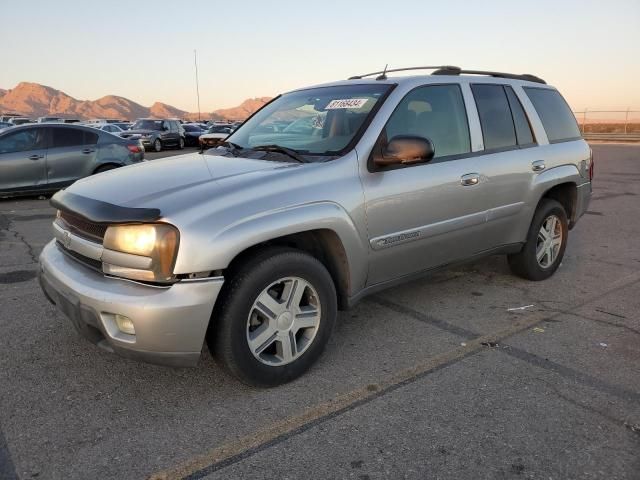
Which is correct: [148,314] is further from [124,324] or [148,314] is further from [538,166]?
[538,166]

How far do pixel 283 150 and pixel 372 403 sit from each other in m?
1.71

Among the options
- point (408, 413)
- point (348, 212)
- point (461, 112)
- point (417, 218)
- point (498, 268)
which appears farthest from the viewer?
point (498, 268)

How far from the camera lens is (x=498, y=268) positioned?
5.50 metres

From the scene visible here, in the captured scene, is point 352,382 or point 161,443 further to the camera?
point 352,382

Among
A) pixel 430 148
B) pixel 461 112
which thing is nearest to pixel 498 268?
pixel 461 112

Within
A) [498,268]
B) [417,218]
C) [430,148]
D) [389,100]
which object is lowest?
[498,268]

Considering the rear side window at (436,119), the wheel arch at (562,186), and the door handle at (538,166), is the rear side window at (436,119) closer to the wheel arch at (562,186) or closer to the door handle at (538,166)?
the door handle at (538,166)

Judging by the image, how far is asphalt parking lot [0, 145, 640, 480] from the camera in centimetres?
238

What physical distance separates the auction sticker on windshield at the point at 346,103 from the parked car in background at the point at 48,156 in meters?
7.46

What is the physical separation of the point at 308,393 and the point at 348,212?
1.08 metres

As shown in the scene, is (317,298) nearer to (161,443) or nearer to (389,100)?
(161,443)

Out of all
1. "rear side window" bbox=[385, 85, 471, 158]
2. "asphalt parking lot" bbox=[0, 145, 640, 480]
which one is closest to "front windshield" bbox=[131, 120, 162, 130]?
"asphalt parking lot" bbox=[0, 145, 640, 480]

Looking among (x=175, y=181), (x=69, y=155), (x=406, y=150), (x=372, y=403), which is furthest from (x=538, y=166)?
(x=69, y=155)

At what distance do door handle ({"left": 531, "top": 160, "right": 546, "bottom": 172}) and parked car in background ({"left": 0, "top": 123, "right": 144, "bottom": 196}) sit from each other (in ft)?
26.8
